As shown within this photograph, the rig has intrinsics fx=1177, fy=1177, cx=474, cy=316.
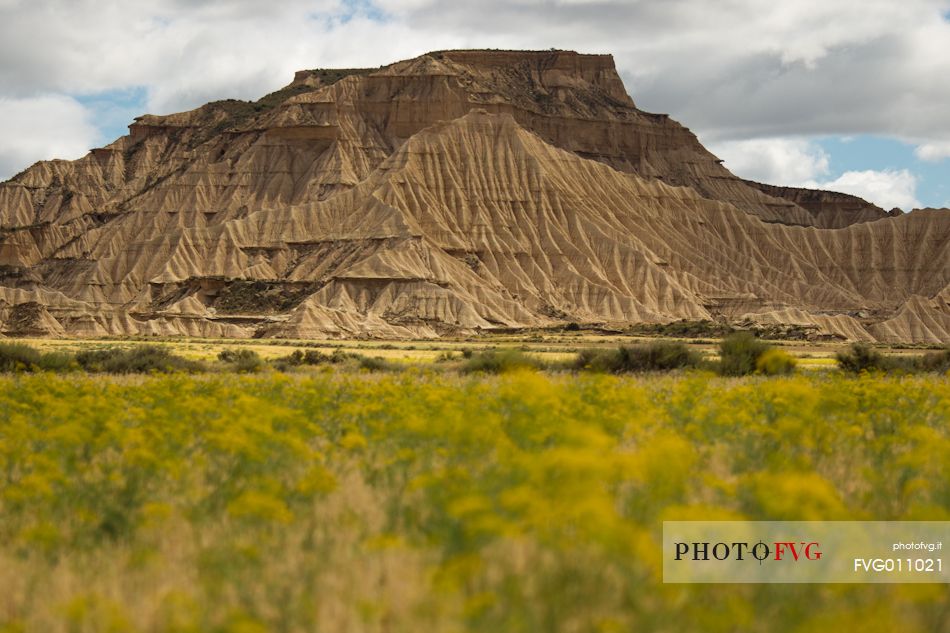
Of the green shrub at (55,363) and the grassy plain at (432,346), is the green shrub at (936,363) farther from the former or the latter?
the green shrub at (55,363)

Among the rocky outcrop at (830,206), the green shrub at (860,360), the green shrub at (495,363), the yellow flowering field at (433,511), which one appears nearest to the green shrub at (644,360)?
the green shrub at (495,363)

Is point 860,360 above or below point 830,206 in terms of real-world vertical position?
below

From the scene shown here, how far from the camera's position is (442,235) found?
118 meters

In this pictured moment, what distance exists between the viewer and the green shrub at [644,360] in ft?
121

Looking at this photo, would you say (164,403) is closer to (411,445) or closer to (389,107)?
(411,445)

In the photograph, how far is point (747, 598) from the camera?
9289 millimetres

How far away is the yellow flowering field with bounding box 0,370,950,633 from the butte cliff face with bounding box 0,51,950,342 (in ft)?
253

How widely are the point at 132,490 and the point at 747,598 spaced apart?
264 inches

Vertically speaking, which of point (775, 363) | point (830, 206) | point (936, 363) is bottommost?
point (936, 363)

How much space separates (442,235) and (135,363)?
81.6 meters

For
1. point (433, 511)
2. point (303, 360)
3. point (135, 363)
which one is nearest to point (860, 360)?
point (303, 360)

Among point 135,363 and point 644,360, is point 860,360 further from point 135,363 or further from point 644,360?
point 135,363

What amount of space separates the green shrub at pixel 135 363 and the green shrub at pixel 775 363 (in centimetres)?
1684

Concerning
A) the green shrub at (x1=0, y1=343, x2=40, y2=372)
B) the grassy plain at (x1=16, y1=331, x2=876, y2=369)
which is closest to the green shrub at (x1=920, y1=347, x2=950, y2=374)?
the grassy plain at (x1=16, y1=331, x2=876, y2=369)
